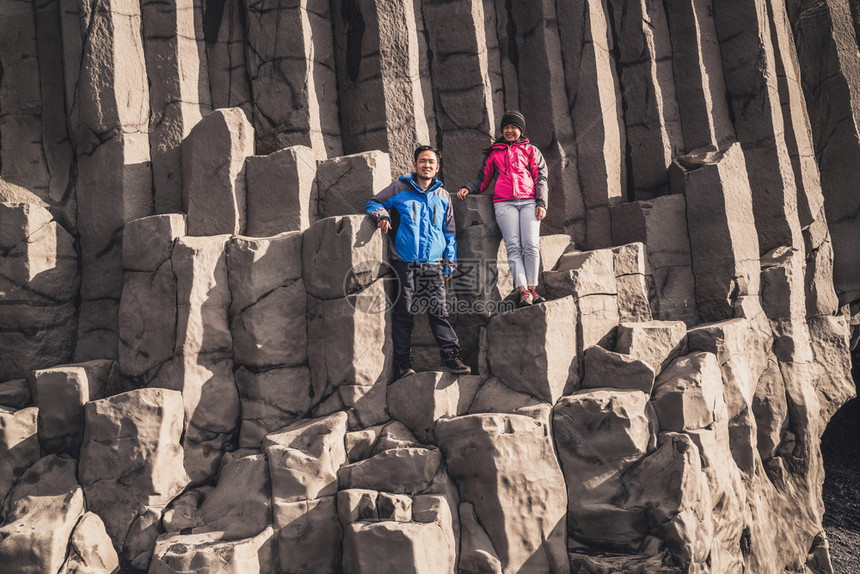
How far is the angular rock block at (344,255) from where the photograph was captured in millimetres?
5000

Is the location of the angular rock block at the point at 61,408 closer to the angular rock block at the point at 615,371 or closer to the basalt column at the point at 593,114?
the angular rock block at the point at 615,371

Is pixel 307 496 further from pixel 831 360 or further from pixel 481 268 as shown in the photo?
pixel 831 360

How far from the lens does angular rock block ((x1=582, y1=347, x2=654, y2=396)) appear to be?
5.02m

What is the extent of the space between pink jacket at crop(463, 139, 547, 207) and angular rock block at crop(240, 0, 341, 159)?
1768 millimetres

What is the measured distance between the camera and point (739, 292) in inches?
247

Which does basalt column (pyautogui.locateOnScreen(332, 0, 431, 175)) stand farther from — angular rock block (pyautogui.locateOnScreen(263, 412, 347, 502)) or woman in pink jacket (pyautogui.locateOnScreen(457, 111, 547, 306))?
angular rock block (pyautogui.locateOnScreen(263, 412, 347, 502))

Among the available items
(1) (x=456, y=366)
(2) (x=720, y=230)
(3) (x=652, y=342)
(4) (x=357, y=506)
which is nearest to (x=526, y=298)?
(1) (x=456, y=366)

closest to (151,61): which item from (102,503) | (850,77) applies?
(102,503)

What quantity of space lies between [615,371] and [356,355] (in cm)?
207

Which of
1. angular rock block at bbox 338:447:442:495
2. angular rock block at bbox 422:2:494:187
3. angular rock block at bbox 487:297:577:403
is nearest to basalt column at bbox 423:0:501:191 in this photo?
angular rock block at bbox 422:2:494:187

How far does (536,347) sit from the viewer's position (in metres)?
4.94

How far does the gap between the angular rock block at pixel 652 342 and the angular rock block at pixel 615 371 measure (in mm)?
145

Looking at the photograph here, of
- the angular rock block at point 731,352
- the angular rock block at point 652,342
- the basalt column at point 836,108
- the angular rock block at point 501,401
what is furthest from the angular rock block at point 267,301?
the basalt column at point 836,108

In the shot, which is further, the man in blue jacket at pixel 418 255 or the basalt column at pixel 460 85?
the basalt column at pixel 460 85
